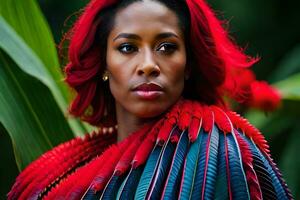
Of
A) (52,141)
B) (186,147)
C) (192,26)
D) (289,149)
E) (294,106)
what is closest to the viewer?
(186,147)

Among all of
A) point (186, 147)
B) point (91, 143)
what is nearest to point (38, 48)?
point (91, 143)

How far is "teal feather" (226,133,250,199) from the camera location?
57.5 inches

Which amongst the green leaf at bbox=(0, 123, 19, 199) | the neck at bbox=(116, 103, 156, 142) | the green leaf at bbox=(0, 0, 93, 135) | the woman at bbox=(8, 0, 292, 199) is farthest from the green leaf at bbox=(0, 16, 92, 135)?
the green leaf at bbox=(0, 123, 19, 199)

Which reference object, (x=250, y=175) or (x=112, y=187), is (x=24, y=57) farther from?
(x=250, y=175)

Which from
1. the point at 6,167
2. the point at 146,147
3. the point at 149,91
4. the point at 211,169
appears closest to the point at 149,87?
the point at 149,91

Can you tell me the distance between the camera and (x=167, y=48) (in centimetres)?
163

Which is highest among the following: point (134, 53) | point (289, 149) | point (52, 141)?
point (134, 53)

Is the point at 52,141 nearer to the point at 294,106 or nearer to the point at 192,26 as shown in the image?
the point at 192,26

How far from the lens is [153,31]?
1.62 metres

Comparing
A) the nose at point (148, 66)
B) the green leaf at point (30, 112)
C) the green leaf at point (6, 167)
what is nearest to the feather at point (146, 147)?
the nose at point (148, 66)

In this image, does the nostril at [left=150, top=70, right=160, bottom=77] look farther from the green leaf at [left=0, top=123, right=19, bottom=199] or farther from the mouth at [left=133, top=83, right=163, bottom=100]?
the green leaf at [left=0, top=123, right=19, bottom=199]

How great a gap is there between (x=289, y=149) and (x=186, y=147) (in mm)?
2046

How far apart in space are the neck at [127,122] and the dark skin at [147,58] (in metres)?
0.03

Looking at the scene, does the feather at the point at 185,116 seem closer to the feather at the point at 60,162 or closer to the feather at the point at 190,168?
the feather at the point at 190,168
